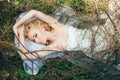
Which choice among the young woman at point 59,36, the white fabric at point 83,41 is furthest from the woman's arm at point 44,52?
the white fabric at point 83,41

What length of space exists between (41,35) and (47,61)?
0.27 metres

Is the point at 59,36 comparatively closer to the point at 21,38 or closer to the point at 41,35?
the point at 41,35

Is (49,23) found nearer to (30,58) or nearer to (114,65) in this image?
(30,58)

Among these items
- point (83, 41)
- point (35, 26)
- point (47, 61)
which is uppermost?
point (35, 26)

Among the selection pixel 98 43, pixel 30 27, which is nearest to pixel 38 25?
pixel 30 27

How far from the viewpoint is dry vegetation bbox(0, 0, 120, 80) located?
3.76m

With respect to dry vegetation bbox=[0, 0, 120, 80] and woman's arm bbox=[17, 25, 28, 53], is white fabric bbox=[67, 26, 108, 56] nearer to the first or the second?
dry vegetation bbox=[0, 0, 120, 80]

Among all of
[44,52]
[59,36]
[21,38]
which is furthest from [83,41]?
[21,38]

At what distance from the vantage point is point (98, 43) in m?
3.64

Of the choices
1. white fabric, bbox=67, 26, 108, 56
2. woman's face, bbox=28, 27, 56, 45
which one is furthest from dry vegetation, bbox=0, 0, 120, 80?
woman's face, bbox=28, 27, 56, 45

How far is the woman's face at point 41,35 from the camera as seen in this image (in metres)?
3.63

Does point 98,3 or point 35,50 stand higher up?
point 98,3

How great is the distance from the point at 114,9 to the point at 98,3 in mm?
166

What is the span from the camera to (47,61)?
3.74 m
